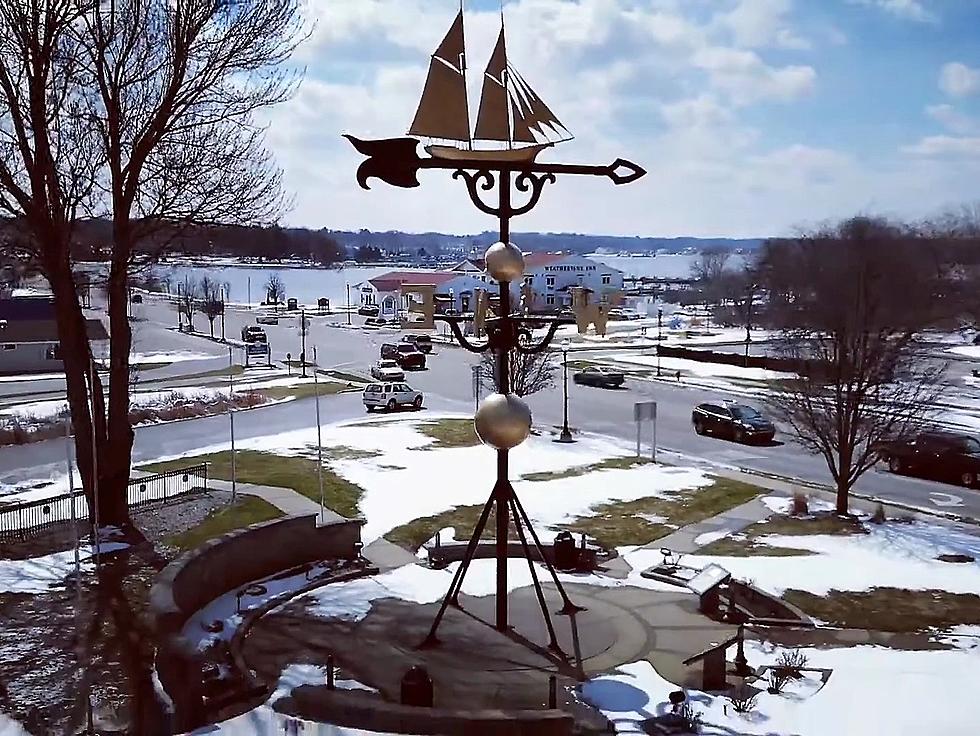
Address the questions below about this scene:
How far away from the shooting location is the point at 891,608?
1351 centimetres

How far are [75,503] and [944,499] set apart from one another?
64.5 ft

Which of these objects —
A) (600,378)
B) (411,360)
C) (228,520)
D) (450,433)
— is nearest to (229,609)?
(228,520)

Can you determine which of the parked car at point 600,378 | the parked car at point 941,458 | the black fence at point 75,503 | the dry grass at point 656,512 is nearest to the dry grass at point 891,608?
the dry grass at point 656,512

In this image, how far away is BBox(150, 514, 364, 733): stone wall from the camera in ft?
29.8

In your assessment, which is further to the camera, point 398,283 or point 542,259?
point 398,283

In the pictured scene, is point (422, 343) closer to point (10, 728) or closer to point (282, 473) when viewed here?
point (282, 473)

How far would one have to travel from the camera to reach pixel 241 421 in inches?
1309

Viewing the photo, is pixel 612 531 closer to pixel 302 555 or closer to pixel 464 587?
pixel 464 587

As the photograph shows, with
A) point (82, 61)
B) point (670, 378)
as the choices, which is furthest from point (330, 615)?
point (670, 378)

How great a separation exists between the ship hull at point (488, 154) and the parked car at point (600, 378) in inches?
1263

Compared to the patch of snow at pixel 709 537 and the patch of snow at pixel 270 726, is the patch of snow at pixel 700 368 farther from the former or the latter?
the patch of snow at pixel 270 726

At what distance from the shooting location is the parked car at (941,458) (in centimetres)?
2359

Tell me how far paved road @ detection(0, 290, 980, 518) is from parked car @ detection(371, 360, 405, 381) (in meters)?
1.21

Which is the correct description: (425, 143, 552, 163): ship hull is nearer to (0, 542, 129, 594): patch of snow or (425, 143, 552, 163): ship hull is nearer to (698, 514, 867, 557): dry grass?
(698, 514, 867, 557): dry grass
